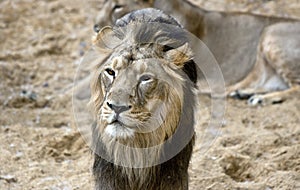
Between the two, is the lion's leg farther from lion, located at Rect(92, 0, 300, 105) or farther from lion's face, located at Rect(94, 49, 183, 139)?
lion's face, located at Rect(94, 49, 183, 139)

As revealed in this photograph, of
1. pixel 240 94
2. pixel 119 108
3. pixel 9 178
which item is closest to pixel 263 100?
pixel 240 94

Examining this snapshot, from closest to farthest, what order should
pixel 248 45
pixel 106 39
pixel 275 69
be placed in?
pixel 106 39
pixel 275 69
pixel 248 45

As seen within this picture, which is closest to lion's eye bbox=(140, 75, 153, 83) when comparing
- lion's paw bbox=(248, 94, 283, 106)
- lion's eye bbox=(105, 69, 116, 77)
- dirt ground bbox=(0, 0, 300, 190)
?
lion's eye bbox=(105, 69, 116, 77)

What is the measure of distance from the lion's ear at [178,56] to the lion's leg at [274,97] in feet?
9.44

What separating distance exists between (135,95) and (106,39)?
0.50 m

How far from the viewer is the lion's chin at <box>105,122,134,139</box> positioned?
3.16 meters

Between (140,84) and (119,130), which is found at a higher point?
Answer: (140,84)

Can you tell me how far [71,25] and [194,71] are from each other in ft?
14.2

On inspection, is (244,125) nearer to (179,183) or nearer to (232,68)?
(232,68)

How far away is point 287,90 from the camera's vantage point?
250 inches

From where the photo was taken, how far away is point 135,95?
3158 mm

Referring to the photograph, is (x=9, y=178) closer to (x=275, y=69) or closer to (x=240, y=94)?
(x=240, y=94)

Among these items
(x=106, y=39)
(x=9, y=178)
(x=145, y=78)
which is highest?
(x=106, y=39)

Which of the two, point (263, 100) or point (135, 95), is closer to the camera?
point (135, 95)
